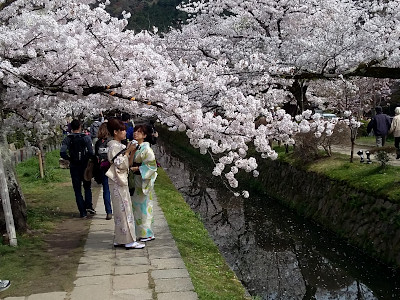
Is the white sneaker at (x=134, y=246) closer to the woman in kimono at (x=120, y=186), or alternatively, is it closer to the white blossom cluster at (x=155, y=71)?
the woman in kimono at (x=120, y=186)

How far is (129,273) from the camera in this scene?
18.4 feet

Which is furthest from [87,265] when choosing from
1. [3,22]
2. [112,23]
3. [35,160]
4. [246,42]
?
[35,160]

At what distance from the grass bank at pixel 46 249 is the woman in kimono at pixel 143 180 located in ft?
3.39

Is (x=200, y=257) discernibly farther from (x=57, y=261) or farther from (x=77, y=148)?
(x=77, y=148)

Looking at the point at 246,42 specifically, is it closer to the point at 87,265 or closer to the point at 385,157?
the point at 385,157

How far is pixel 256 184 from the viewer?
15711mm

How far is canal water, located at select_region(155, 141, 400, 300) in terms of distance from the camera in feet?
24.4

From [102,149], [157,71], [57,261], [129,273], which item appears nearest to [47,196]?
[102,149]

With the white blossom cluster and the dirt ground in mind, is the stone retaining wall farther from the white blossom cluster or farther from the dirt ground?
the dirt ground

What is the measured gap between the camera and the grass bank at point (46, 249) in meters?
5.37

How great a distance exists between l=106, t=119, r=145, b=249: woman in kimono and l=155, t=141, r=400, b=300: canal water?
7.82 ft

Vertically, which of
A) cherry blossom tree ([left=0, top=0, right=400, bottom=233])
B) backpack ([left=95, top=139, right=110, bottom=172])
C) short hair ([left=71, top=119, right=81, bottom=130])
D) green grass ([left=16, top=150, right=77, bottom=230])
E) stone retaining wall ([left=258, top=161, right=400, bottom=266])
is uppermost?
cherry blossom tree ([left=0, top=0, right=400, bottom=233])

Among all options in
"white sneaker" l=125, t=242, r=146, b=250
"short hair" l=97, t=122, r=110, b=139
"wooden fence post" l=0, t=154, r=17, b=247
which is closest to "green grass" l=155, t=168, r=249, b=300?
"white sneaker" l=125, t=242, r=146, b=250

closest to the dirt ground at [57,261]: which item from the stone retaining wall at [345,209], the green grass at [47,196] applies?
the green grass at [47,196]
